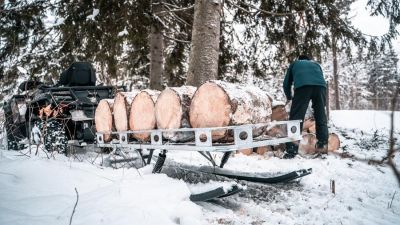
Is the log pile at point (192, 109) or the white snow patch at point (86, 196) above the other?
the log pile at point (192, 109)

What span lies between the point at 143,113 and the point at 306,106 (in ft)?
8.19

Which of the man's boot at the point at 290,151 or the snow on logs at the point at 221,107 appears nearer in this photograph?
the snow on logs at the point at 221,107

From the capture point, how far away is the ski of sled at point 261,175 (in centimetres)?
336

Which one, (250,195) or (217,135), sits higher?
(217,135)

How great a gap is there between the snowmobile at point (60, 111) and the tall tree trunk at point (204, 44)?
1.65 metres

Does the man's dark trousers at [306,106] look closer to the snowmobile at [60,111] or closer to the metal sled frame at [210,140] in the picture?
the metal sled frame at [210,140]

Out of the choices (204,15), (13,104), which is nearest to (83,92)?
(13,104)

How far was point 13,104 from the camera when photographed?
Answer: 596 cm

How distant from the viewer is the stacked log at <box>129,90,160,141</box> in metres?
3.34

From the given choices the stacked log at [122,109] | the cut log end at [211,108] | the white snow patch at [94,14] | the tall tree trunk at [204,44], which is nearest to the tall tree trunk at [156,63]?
the white snow patch at [94,14]

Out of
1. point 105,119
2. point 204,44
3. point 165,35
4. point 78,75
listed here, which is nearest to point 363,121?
point 165,35

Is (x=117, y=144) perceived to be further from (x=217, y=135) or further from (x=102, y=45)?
(x=102, y=45)

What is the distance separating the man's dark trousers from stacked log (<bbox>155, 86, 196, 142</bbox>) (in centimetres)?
214

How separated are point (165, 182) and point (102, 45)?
4741 millimetres
